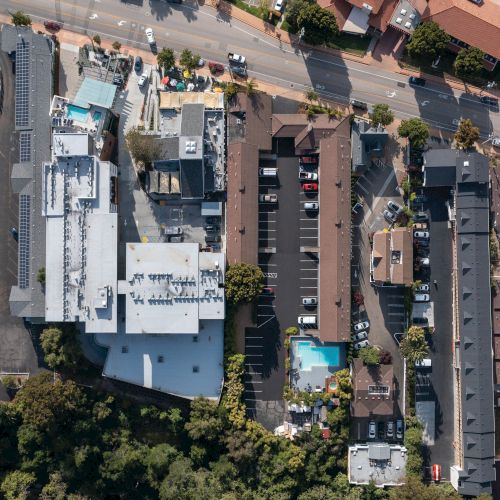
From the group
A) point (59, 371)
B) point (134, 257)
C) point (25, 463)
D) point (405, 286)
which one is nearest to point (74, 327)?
point (59, 371)

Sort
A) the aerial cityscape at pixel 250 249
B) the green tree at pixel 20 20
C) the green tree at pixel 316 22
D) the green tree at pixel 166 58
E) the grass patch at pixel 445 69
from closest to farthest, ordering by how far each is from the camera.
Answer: the aerial cityscape at pixel 250 249
the green tree at pixel 316 22
the green tree at pixel 20 20
the green tree at pixel 166 58
the grass patch at pixel 445 69

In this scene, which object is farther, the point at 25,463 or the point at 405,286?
the point at 405,286

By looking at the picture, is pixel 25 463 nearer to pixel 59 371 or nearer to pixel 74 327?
pixel 59 371

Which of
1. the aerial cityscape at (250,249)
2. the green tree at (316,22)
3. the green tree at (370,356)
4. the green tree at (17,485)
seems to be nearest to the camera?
the green tree at (17,485)

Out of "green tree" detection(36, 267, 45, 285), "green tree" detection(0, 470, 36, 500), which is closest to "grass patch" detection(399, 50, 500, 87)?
"green tree" detection(36, 267, 45, 285)

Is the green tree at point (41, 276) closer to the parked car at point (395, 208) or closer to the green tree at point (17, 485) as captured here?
the green tree at point (17, 485)

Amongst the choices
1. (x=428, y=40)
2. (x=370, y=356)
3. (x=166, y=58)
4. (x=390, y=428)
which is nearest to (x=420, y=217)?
(x=370, y=356)

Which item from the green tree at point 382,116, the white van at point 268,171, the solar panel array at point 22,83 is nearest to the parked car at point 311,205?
the white van at point 268,171
